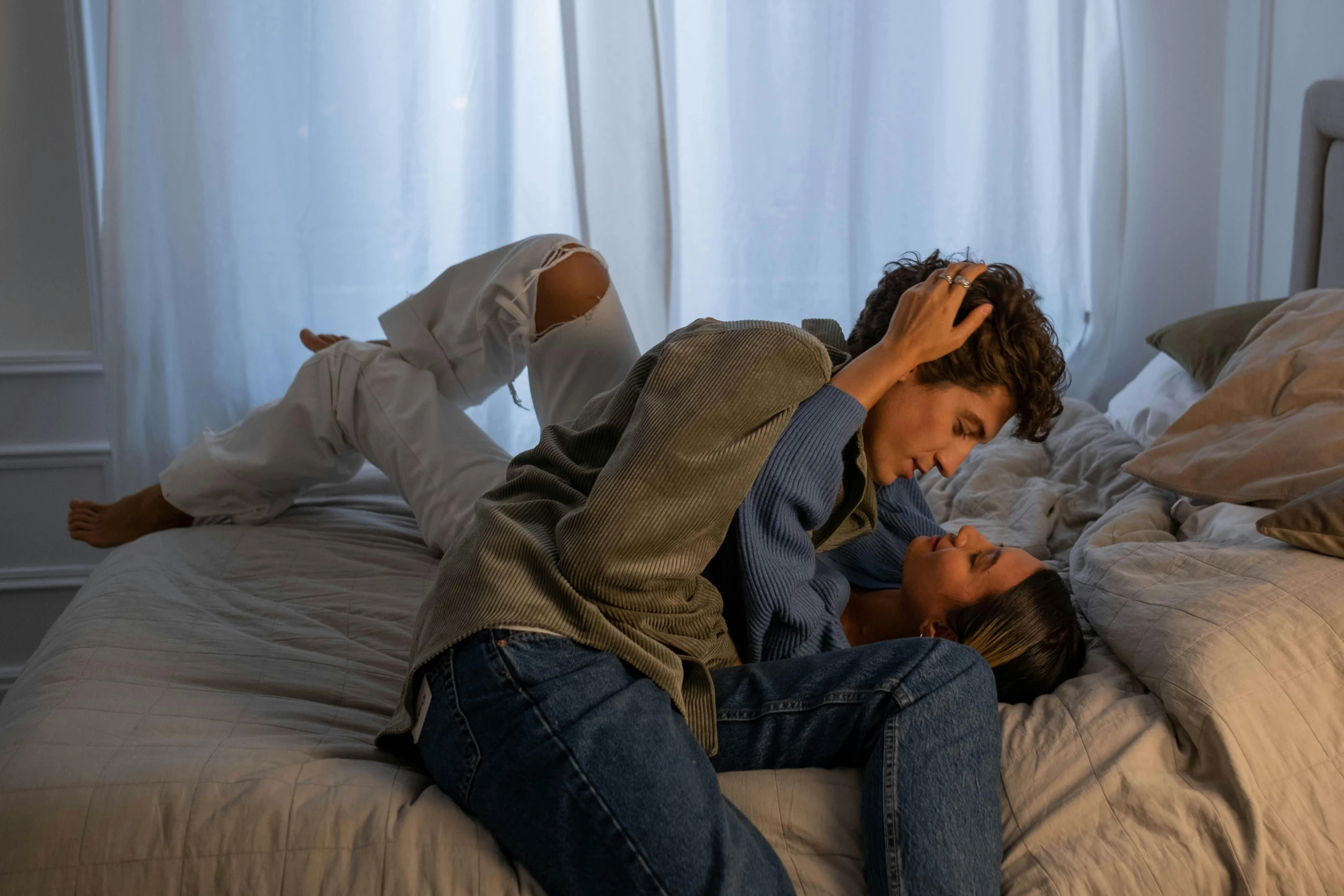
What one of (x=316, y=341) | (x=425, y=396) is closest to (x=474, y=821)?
(x=425, y=396)

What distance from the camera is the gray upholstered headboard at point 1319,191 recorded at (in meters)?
2.10

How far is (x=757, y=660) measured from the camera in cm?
116

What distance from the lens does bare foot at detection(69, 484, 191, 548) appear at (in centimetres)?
189

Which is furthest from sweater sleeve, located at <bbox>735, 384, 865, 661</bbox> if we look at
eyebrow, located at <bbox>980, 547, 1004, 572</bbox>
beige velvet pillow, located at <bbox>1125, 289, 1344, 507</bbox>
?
beige velvet pillow, located at <bbox>1125, 289, 1344, 507</bbox>

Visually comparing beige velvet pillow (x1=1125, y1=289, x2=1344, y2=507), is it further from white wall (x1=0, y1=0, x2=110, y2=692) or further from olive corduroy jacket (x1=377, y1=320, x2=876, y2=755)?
white wall (x1=0, y1=0, x2=110, y2=692)

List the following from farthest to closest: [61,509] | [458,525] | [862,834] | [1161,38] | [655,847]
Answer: [1161,38], [61,509], [458,525], [862,834], [655,847]

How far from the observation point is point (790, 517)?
3.64 ft

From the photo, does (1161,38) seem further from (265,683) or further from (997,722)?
(265,683)

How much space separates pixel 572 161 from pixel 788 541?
173 cm

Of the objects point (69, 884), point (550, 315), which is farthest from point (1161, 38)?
point (69, 884)

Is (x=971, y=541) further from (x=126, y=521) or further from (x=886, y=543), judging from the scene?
(x=126, y=521)

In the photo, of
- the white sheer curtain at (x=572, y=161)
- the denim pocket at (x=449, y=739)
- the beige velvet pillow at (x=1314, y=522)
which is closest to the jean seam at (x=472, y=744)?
the denim pocket at (x=449, y=739)

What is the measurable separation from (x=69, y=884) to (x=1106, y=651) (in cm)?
110

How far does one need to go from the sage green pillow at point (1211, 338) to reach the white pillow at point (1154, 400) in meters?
0.04
